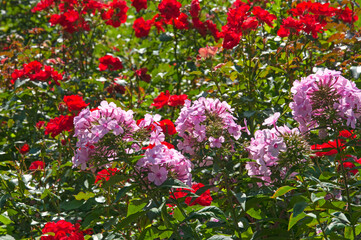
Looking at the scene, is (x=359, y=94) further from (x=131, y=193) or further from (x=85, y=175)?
(x=85, y=175)

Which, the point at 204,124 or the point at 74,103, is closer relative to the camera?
the point at 204,124

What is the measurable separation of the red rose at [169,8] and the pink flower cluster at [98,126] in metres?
1.68

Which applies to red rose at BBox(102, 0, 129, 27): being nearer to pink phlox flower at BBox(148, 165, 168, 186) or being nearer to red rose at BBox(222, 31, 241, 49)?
red rose at BBox(222, 31, 241, 49)

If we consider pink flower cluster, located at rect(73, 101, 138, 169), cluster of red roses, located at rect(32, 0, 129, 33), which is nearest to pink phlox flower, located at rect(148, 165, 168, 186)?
pink flower cluster, located at rect(73, 101, 138, 169)

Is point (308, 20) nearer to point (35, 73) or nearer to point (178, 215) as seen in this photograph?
point (178, 215)

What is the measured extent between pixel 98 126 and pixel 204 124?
491 mm

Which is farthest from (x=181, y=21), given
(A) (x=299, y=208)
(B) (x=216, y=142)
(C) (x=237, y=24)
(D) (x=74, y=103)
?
(A) (x=299, y=208)

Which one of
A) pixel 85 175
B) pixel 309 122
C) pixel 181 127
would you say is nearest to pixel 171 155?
pixel 181 127

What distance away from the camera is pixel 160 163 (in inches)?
74.9

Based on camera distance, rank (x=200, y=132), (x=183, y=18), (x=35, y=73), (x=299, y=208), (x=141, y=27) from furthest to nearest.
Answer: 1. (x=141, y=27)
2. (x=183, y=18)
3. (x=35, y=73)
4. (x=200, y=132)
5. (x=299, y=208)

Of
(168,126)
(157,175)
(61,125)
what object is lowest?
(157,175)

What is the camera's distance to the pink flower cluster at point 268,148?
1904mm

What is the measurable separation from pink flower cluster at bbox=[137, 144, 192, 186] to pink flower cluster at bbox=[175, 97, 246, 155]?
0.14 metres

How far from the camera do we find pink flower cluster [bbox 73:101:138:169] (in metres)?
1.87
